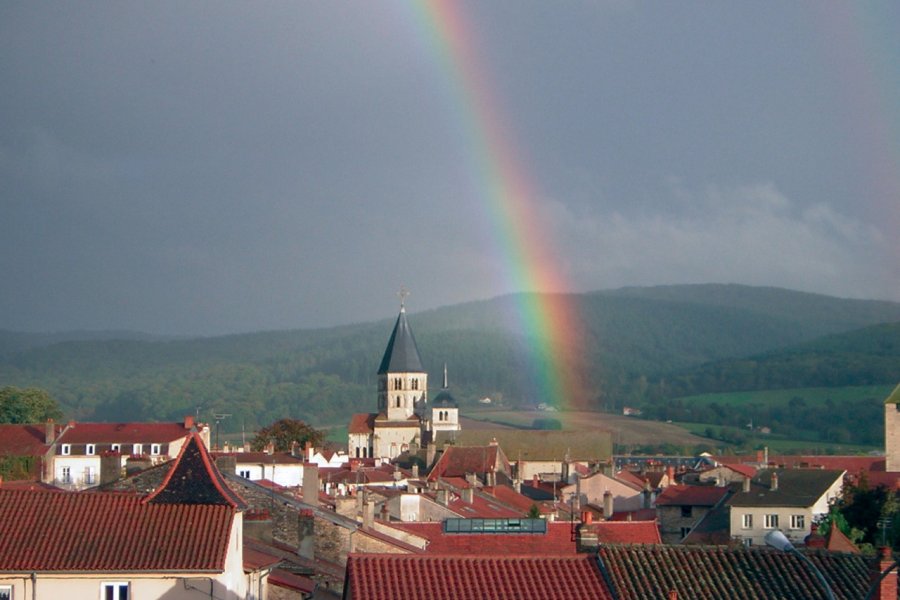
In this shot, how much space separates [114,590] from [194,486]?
138 inches

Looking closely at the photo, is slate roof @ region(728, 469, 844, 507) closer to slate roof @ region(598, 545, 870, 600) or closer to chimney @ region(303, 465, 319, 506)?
chimney @ region(303, 465, 319, 506)

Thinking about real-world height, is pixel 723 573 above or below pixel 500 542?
above

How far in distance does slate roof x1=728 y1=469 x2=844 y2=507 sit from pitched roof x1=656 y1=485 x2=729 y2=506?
2851mm

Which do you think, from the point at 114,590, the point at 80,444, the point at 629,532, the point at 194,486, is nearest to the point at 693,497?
the point at 629,532

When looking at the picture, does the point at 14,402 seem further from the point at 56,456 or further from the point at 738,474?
the point at 738,474

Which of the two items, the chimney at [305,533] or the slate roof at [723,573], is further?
the chimney at [305,533]

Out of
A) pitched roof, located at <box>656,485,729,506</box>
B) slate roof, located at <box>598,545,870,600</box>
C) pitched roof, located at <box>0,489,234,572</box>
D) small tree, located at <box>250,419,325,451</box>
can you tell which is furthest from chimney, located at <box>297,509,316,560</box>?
small tree, located at <box>250,419,325,451</box>

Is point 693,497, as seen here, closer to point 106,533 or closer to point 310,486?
point 310,486

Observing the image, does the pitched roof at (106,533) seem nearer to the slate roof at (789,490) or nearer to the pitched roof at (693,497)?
the slate roof at (789,490)

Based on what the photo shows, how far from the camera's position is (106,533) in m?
30.0

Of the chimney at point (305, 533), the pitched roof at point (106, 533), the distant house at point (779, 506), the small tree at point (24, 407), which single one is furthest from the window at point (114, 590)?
the small tree at point (24, 407)

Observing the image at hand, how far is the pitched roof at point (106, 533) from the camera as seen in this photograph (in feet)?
95.5

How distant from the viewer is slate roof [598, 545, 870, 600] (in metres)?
27.0

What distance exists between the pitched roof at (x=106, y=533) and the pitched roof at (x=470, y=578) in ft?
12.7
